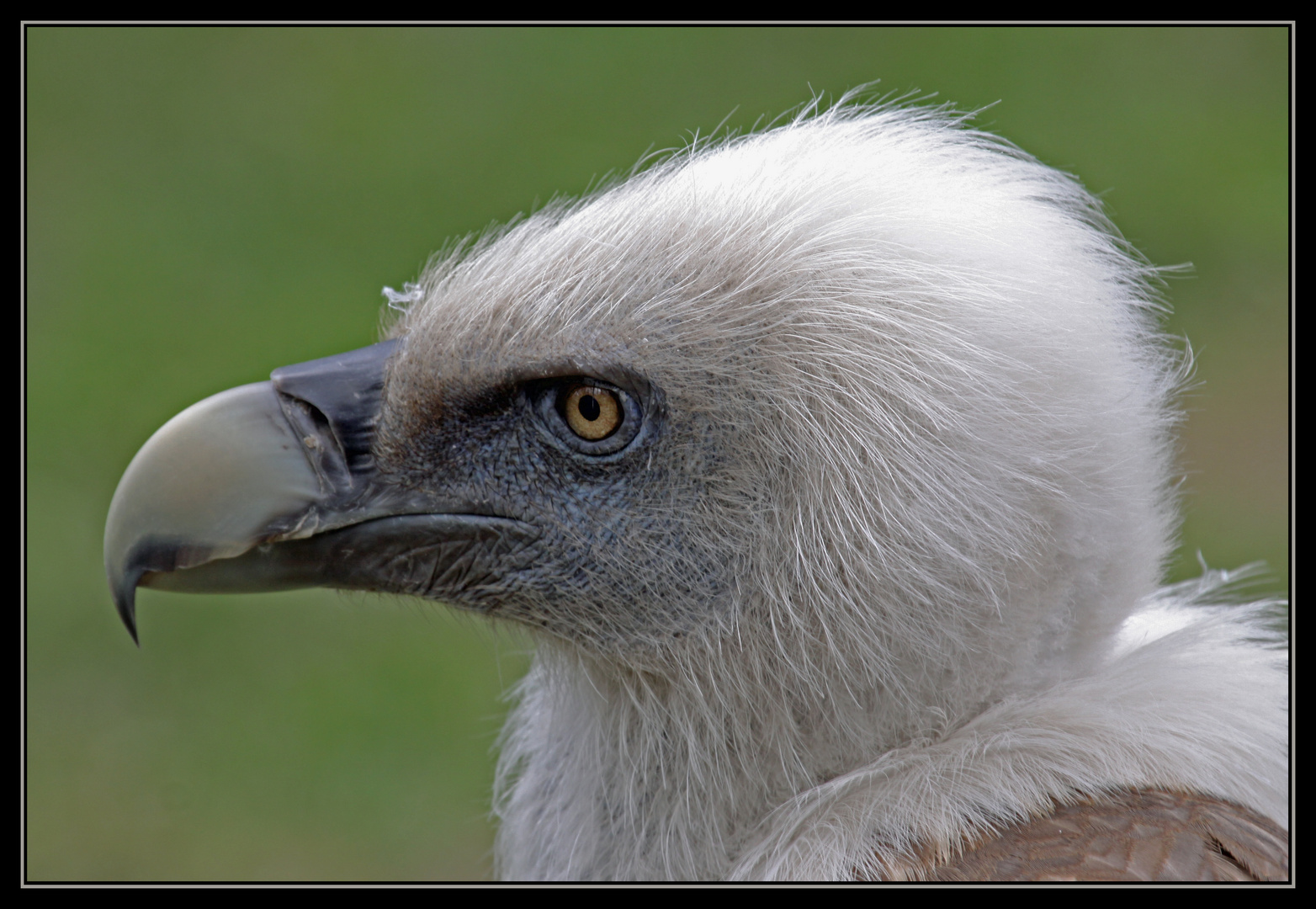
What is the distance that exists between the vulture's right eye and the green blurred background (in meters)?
2.86

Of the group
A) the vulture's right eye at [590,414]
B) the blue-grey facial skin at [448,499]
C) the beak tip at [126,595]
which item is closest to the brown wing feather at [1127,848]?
the blue-grey facial skin at [448,499]

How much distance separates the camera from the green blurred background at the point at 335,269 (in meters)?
6.40

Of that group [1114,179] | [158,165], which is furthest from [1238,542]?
[158,165]

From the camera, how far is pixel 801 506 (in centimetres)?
256

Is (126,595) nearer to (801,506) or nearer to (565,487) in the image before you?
(565,487)

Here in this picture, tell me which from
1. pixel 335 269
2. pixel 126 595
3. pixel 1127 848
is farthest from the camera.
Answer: pixel 335 269

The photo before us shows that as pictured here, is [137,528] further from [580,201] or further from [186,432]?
[580,201]

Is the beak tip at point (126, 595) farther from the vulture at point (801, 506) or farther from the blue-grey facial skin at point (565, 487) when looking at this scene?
the blue-grey facial skin at point (565, 487)

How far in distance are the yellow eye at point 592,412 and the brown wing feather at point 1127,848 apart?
1.09m

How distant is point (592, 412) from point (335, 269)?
25.1ft

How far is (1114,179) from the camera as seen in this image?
938 centimetres

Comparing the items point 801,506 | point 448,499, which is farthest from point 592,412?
point 801,506

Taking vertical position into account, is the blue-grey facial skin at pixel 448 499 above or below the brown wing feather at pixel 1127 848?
above

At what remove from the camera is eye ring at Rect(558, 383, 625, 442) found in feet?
8.45
